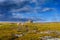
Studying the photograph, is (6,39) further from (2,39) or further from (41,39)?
(41,39)

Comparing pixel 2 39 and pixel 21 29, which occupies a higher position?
pixel 21 29

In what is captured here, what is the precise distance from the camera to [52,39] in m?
20.4

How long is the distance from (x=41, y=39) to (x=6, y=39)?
402 centimetres

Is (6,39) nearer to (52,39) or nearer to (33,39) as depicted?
(33,39)

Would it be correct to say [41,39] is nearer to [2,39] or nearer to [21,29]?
[2,39]

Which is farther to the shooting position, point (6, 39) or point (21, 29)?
point (21, 29)

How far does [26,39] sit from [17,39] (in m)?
1.06

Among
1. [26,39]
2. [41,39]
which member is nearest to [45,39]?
[41,39]

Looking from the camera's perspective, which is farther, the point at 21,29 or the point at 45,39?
the point at 21,29

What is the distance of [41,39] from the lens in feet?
64.8

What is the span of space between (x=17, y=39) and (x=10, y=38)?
84 cm

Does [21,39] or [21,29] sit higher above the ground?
[21,29]

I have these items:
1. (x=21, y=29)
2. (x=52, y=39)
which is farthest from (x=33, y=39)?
(x=21, y=29)

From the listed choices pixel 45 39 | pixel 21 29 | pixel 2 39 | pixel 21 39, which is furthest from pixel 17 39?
pixel 21 29
